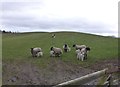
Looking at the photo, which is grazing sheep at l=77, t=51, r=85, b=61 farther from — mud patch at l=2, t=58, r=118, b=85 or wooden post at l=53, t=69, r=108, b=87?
wooden post at l=53, t=69, r=108, b=87

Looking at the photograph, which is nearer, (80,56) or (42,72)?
(42,72)

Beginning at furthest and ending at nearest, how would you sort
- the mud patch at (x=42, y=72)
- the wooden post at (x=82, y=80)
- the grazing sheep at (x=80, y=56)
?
the grazing sheep at (x=80, y=56) → the mud patch at (x=42, y=72) → the wooden post at (x=82, y=80)

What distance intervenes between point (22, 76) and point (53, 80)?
2.42 m

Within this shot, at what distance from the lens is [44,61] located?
29734mm

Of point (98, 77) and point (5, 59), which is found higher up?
point (98, 77)

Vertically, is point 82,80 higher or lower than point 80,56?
higher

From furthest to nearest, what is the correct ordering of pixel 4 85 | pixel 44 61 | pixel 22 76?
1. pixel 44 61
2. pixel 22 76
3. pixel 4 85

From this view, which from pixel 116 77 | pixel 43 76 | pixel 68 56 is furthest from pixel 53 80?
pixel 116 77

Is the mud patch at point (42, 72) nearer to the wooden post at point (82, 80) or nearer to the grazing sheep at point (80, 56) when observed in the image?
the grazing sheep at point (80, 56)

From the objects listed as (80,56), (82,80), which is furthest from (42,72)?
(82,80)

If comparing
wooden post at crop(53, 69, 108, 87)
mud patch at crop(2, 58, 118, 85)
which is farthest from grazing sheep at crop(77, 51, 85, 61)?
wooden post at crop(53, 69, 108, 87)

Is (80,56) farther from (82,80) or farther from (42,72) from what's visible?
(82,80)

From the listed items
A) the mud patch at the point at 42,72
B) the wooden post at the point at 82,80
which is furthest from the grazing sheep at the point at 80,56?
the wooden post at the point at 82,80

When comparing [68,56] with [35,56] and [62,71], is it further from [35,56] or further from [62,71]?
[62,71]
